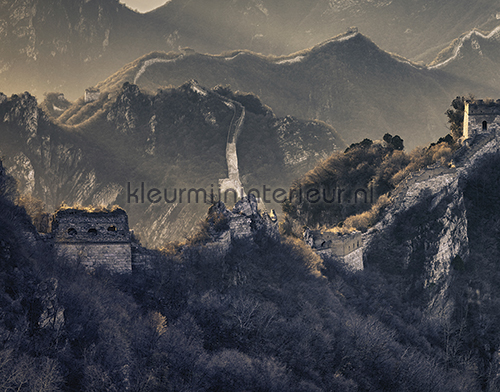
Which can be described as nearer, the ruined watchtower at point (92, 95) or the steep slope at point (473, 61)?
the ruined watchtower at point (92, 95)

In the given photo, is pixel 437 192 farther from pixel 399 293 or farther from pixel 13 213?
pixel 13 213

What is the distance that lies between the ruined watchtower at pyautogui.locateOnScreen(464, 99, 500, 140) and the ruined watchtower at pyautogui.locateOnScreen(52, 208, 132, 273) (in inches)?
1271

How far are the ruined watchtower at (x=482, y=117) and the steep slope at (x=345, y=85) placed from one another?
3546 inches

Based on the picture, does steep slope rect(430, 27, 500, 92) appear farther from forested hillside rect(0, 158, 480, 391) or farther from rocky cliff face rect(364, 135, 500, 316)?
forested hillside rect(0, 158, 480, 391)

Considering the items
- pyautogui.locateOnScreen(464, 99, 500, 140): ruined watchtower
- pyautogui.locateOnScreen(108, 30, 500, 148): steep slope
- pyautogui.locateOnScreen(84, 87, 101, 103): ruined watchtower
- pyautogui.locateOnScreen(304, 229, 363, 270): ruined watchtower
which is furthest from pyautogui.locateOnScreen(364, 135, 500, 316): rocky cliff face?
pyautogui.locateOnScreen(108, 30, 500, 148): steep slope

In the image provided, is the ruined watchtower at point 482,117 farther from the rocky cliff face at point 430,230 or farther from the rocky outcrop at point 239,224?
the rocky outcrop at point 239,224

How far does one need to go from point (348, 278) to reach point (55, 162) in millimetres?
56077

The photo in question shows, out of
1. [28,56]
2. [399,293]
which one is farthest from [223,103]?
[28,56]

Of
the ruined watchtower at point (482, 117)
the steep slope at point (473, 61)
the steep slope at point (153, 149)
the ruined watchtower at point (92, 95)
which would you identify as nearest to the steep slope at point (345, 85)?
the steep slope at point (473, 61)

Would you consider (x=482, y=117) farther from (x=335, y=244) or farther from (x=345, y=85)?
(x=345, y=85)

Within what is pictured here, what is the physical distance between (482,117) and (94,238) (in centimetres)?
3422

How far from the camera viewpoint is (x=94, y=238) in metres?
37.7

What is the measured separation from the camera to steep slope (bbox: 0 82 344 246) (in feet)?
310

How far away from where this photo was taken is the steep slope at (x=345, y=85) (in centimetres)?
15800
